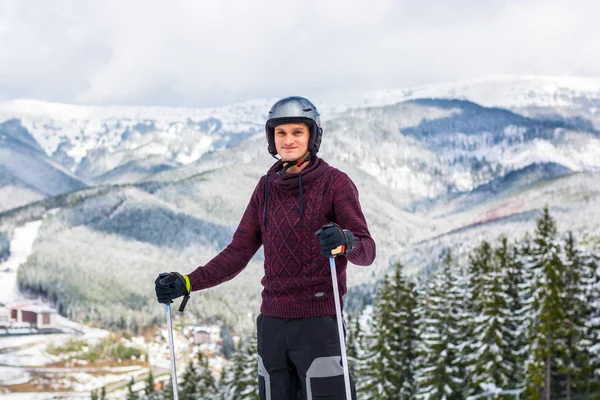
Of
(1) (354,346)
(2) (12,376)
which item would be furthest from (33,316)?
(1) (354,346)

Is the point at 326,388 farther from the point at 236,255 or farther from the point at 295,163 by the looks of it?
the point at 295,163

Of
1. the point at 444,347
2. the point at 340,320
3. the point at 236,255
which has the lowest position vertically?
the point at 444,347

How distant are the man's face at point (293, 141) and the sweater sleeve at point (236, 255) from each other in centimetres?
32

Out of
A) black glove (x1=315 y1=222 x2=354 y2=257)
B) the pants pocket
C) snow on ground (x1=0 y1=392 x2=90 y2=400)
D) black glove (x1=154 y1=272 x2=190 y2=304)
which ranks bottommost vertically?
snow on ground (x1=0 y1=392 x2=90 y2=400)

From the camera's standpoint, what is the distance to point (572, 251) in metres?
28.8

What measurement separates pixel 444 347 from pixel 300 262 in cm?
2679

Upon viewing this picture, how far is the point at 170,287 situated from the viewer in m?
4.86

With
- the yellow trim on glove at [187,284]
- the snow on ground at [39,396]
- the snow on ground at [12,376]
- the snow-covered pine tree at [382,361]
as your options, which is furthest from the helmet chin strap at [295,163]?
the snow on ground at [12,376]

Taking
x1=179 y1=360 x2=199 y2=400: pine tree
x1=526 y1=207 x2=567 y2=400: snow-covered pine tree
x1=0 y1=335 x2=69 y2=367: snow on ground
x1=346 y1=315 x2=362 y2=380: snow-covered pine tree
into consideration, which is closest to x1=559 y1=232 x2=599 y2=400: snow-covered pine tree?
x1=526 y1=207 x2=567 y2=400: snow-covered pine tree

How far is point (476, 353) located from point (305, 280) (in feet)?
84.2

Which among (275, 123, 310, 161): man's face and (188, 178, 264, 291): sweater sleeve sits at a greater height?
(275, 123, 310, 161): man's face

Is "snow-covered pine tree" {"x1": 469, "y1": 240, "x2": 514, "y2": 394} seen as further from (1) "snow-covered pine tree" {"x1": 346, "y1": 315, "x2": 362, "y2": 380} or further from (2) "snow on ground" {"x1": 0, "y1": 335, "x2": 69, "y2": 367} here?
(2) "snow on ground" {"x1": 0, "y1": 335, "x2": 69, "y2": 367}

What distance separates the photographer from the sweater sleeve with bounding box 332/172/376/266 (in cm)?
448

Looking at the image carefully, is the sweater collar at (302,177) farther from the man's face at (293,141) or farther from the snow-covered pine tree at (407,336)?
the snow-covered pine tree at (407,336)
